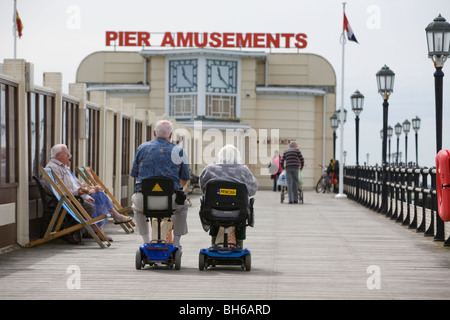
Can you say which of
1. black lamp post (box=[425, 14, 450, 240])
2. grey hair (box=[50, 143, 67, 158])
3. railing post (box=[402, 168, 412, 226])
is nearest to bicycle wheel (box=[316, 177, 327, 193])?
railing post (box=[402, 168, 412, 226])

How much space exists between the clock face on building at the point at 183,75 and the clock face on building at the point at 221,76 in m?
0.76

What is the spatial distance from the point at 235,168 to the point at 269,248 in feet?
9.50

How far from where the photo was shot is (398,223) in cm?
1842

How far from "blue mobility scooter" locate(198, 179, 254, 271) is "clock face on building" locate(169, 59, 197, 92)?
124ft

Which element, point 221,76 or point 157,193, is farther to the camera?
point 221,76

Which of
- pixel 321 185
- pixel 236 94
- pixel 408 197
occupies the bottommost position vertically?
pixel 321 185

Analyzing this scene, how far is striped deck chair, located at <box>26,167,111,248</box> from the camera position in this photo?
40.6 feet

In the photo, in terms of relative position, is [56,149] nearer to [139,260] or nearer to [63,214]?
[63,214]

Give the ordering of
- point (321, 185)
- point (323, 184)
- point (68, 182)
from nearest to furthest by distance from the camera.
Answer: point (68, 182), point (323, 184), point (321, 185)

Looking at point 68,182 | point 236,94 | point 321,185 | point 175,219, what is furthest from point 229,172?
point 236,94

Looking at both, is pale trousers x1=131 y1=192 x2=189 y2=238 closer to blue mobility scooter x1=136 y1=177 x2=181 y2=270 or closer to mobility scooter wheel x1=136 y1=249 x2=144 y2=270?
blue mobility scooter x1=136 y1=177 x2=181 y2=270

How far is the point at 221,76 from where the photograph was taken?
157 feet

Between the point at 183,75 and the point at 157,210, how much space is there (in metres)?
38.4

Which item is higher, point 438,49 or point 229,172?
point 438,49
